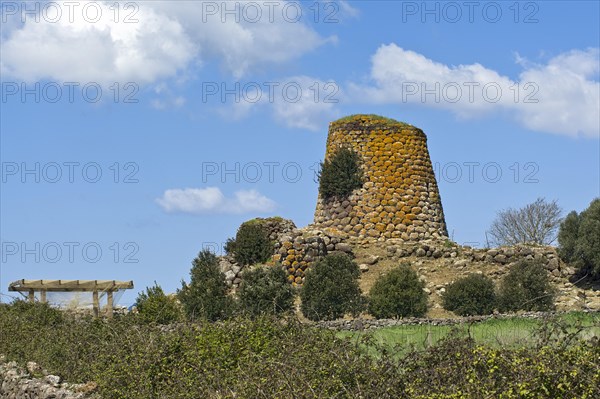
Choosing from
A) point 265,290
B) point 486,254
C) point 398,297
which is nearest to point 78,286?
point 265,290

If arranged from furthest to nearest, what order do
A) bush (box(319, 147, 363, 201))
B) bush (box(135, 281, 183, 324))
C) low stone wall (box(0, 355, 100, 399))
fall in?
bush (box(319, 147, 363, 201)) < bush (box(135, 281, 183, 324)) < low stone wall (box(0, 355, 100, 399))

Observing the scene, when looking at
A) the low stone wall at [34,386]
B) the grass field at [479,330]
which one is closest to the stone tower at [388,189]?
the grass field at [479,330]

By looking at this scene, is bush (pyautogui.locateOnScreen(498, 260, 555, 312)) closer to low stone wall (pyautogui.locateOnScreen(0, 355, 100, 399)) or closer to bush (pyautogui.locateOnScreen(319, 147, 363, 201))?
bush (pyautogui.locateOnScreen(319, 147, 363, 201))

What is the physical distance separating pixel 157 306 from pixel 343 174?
12.9 metres

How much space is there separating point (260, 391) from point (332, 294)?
663 inches

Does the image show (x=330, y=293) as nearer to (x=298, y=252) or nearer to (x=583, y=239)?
(x=298, y=252)

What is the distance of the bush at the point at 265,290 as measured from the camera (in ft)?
81.1

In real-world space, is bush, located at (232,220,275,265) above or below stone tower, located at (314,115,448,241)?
below

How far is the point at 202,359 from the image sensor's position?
448 inches

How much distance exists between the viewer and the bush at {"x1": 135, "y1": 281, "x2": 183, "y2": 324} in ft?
80.5

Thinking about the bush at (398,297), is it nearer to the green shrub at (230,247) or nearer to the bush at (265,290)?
the bush at (265,290)

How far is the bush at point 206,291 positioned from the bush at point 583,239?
15.5 metres

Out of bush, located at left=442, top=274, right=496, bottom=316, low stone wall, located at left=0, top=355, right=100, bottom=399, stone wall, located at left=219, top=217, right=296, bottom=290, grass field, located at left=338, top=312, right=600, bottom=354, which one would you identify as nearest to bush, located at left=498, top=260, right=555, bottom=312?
bush, located at left=442, top=274, right=496, bottom=316

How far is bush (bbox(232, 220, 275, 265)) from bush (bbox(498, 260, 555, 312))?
983 centimetres
